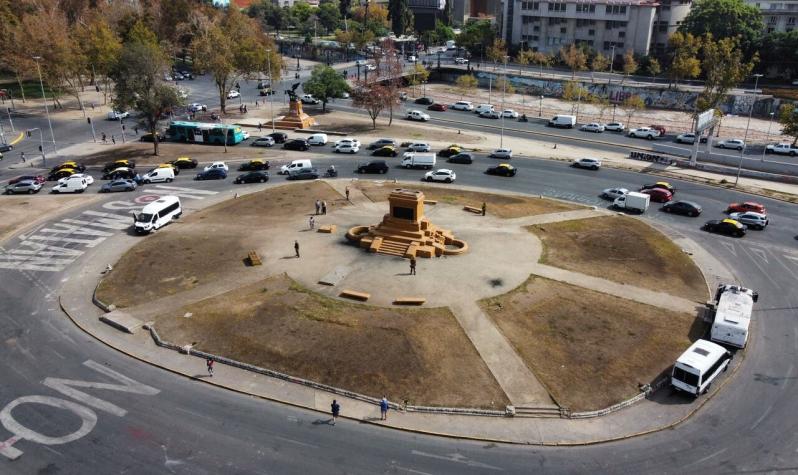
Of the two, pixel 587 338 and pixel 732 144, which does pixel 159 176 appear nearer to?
pixel 587 338

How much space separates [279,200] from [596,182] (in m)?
39.5

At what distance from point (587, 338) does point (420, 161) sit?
44.4 metres

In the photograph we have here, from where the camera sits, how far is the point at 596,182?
73.9 m

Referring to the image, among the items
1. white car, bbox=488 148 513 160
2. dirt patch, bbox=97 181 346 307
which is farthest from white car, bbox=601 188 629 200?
dirt patch, bbox=97 181 346 307

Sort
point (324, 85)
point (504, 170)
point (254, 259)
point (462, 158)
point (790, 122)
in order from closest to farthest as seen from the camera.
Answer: point (254, 259) < point (504, 170) < point (462, 158) < point (790, 122) < point (324, 85)

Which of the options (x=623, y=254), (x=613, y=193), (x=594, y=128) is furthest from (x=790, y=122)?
(x=623, y=254)

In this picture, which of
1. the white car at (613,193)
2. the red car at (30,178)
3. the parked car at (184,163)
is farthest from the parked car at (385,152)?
the red car at (30,178)

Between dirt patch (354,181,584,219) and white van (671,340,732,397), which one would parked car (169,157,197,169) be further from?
white van (671,340,732,397)

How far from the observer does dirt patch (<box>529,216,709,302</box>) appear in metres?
47.0

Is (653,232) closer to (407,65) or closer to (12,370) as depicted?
(12,370)

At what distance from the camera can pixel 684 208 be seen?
62875mm

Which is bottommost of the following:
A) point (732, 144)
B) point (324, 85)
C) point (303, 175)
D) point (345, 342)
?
point (345, 342)

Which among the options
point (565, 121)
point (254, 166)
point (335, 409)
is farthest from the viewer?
point (565, 121)

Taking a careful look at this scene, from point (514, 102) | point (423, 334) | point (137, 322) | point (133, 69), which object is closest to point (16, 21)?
point (133, 69)
